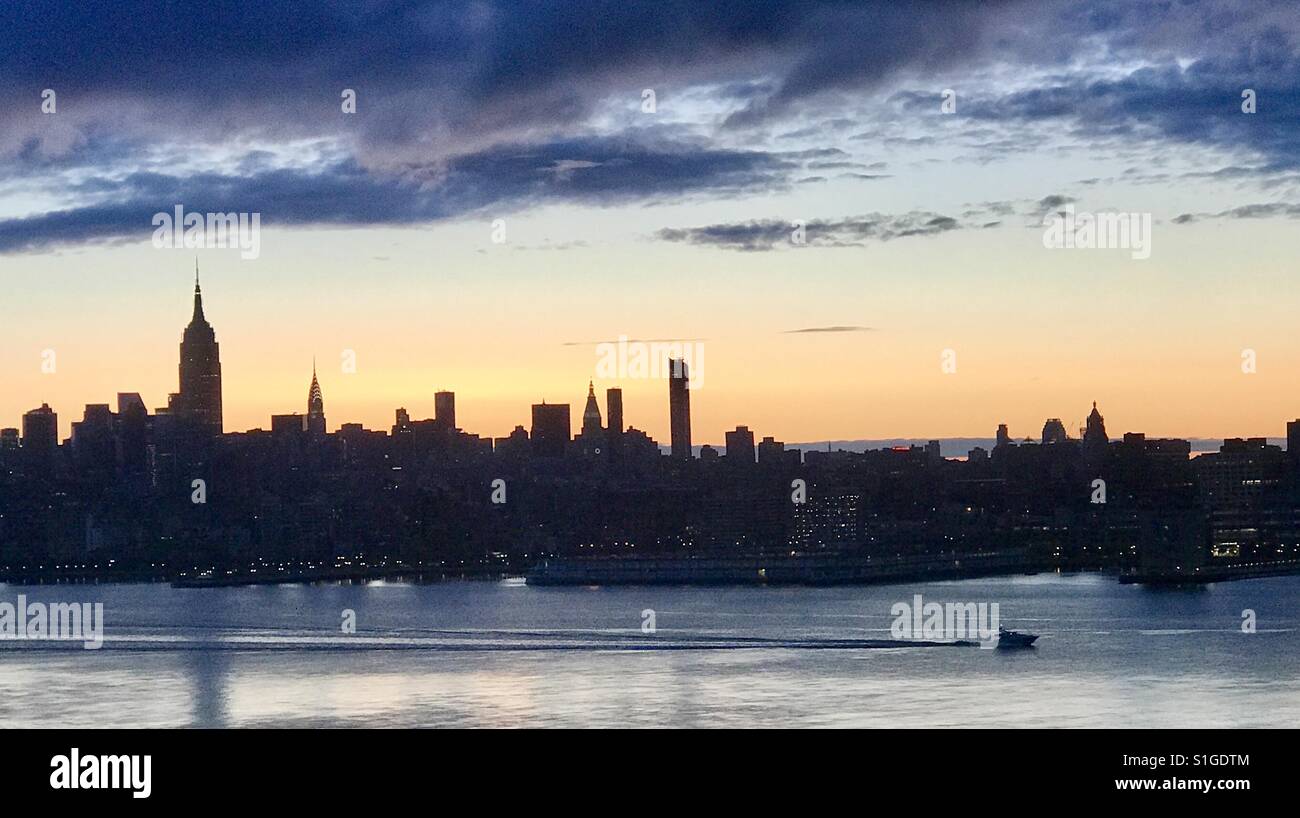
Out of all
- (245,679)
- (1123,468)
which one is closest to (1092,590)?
(1123,468)

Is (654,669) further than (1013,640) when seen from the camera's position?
No

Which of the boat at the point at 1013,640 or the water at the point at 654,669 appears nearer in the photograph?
the water at the point at 654,669

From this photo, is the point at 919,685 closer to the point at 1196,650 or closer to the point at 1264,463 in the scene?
the point at 1196,650

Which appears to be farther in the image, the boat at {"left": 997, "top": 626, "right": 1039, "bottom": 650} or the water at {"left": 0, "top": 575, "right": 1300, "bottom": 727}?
the boat at {"left": 997, "top": 626, "right": 1039, "bottom": 650}

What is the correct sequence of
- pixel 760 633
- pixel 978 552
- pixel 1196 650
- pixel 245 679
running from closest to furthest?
1. pixel 245 679
2. pixel 1196 650
3. pixel 760 633
4. pixel 978 552
